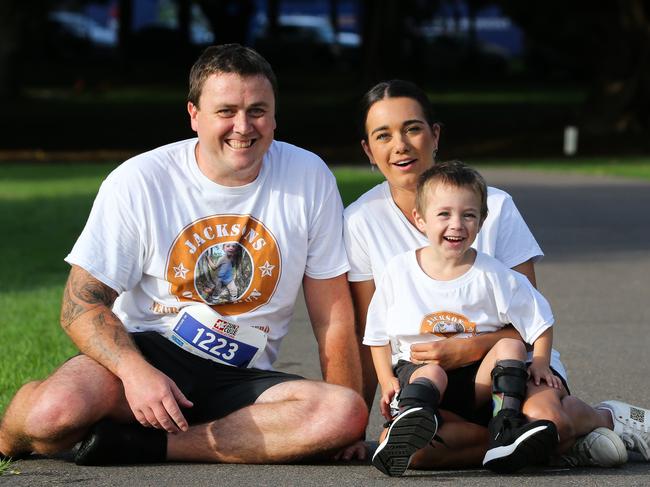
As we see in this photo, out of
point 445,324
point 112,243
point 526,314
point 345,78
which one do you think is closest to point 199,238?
point 112,243

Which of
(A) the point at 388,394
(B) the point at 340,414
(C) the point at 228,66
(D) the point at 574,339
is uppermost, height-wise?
(C) the point at 228,66

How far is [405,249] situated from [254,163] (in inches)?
28.5

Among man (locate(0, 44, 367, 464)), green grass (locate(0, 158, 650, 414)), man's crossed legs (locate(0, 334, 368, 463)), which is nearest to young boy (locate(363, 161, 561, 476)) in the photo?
man's crossed legs (locate(0, 334, 368, 463))

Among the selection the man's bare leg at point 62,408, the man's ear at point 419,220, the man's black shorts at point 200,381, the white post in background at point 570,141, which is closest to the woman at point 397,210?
the man's ear at point 419,220

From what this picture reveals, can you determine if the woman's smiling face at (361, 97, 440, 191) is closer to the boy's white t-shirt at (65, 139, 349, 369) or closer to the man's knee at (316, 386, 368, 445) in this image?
the boy's white t-shirt at (65, 139, 349, 369)

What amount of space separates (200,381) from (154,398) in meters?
0.45

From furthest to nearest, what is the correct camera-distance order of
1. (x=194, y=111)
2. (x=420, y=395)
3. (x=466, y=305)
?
(x=194, y=111)
(x=466, y=305)
(x=420, y=395)

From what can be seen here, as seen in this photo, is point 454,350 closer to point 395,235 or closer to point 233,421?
point 395,235


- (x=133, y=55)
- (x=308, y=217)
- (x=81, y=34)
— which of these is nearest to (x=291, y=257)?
(x=308, y=217)

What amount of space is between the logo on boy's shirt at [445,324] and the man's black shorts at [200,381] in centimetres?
62

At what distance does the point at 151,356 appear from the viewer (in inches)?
217

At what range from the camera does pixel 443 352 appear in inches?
207

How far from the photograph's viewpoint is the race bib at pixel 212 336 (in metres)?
5.53

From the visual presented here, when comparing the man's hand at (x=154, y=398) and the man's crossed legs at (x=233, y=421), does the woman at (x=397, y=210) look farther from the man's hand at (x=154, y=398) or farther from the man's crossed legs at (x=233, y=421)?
the man's hand at (x=154, y=398)
